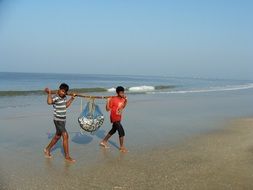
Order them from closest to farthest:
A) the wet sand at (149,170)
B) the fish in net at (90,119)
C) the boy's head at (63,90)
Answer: the wet sand at (149,170)
the boy's head at (63,90)
the fish in net at (90,119)

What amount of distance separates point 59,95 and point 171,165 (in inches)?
105

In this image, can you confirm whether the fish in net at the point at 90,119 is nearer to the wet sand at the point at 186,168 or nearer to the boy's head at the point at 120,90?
the boy's head at the point at 120,90

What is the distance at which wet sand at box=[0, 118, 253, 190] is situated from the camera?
655cm

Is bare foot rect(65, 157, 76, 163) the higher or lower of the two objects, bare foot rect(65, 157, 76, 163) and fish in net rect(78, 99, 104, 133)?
the lower

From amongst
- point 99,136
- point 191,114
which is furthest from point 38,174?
point 191,114

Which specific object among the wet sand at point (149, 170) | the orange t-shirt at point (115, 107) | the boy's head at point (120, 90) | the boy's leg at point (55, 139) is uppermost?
the boy's head at point (120, 90)

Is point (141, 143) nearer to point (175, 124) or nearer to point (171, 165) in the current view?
point (171, 165)

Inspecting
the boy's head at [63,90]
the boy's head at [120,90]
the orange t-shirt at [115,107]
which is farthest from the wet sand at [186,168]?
the boy's head at [63,90]

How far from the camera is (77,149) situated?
367 inches

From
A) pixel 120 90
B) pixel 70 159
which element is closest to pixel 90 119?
pixel 120 90

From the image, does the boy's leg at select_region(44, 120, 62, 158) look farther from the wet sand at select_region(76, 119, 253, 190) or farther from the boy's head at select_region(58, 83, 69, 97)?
the wet sand at select_region(76, 119, 253, 190)

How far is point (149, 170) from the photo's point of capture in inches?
293

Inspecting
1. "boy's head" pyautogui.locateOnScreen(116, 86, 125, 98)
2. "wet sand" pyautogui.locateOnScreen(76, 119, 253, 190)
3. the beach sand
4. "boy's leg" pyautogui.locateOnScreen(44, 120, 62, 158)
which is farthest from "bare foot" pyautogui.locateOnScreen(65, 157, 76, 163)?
"boy's head" pyautogui.locateOnScreen(116, 86, 125, 98)

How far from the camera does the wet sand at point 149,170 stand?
21.5 feet
